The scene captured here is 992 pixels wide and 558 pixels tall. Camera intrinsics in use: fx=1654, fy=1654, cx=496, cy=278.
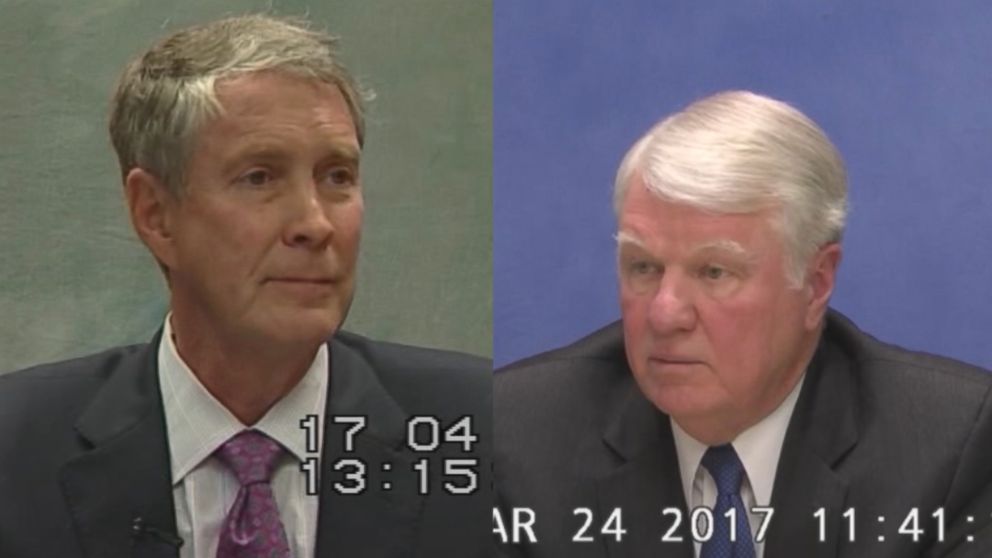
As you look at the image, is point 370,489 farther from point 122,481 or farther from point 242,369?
point 122,481

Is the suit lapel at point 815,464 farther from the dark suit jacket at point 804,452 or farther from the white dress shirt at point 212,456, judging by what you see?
the white dress shirt at point 212,456

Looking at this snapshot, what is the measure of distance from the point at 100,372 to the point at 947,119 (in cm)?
146

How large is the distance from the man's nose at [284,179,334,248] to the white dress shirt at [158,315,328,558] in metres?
0.27

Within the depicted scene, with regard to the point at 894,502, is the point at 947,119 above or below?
above

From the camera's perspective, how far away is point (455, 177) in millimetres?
2770

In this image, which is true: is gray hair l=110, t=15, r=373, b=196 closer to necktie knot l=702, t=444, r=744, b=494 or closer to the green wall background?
the green wall background

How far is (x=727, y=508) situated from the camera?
2.69 metres

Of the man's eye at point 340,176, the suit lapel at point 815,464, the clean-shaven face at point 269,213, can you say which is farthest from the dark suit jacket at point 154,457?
the suit lapel at point 815,464

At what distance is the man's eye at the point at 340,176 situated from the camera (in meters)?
2.67

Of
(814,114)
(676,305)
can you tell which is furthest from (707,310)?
(814,114)

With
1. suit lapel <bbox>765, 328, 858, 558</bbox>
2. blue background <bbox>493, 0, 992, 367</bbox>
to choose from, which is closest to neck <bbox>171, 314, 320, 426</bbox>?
blue background <bbox>493, 0, 992, 367</bbox>

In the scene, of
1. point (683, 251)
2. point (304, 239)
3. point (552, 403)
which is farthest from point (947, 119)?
point (304, 239)

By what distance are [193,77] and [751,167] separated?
2.90 feet

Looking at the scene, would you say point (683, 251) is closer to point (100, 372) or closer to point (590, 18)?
point (590, 18)
